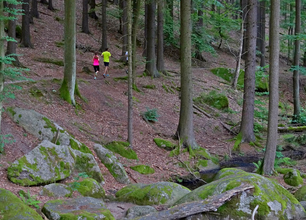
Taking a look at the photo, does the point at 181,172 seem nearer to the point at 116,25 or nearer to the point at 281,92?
the point at 281,92

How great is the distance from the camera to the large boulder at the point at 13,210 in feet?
16.5

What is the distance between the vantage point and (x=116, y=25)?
3225cm

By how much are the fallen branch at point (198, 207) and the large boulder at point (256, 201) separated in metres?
0.18

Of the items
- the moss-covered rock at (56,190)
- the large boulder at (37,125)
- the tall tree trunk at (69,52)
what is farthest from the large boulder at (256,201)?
the tall tree trunk at (69,52)

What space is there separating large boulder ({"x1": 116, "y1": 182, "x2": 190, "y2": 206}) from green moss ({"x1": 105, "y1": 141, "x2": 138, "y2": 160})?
3.55 m

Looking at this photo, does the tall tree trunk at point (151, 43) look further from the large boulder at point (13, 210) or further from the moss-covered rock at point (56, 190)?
the large boulder at point (13, 210)

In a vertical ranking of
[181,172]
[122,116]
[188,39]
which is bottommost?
[181,172]

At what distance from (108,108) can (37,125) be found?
216 inches

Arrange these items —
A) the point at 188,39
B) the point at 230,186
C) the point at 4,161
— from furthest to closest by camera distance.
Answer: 1. the point at 188,39
2. the point at 4,161
3. the point at 230,186

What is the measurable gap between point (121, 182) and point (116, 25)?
25218 mm

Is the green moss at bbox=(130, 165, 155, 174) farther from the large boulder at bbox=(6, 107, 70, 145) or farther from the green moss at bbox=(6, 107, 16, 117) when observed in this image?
the green moss at bbox=(6, 107, 16, 117)

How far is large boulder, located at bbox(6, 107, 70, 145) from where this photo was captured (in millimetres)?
9547

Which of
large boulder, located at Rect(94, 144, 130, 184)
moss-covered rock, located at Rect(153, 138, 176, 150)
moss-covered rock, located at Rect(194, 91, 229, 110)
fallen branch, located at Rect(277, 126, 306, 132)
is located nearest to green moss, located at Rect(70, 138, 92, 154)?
large boulder, located at Rect(94, 144, 130, 184)

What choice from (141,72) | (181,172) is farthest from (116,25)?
(181,172)
